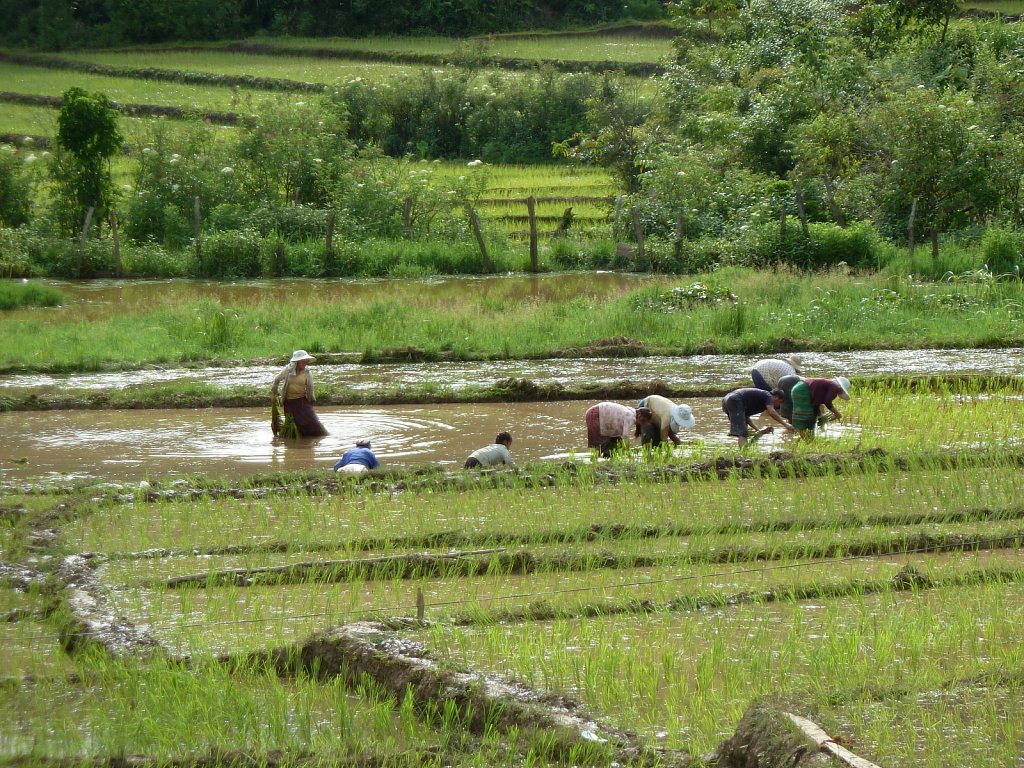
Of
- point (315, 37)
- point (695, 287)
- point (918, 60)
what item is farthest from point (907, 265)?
point (315, 37)

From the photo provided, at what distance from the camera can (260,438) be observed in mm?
12141

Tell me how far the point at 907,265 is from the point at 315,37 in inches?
1466

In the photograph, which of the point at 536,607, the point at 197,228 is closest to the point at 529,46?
the point at 197,228

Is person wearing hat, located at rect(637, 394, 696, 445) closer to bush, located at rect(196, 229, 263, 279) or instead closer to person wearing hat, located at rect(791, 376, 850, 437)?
person wearing hat, located at rect(791, 376, 850, 437)

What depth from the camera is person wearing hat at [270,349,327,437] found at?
11.6 meters

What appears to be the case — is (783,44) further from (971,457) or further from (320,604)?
(320,604)

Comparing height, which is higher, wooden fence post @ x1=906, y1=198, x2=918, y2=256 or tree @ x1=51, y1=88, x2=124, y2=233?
tree @ x1=51, y1=88, x2=124, y2=233

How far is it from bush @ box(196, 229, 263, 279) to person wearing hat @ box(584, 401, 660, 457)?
15638mm

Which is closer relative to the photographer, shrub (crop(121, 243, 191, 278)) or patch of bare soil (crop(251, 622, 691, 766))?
patch of bare soil (crop(251, 622, 691, 766))

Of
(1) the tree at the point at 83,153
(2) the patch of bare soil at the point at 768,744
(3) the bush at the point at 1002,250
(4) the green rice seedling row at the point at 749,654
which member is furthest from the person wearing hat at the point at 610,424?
(1) the tree at the point at 83,153

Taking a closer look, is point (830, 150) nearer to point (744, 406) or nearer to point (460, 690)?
point (744, 406)

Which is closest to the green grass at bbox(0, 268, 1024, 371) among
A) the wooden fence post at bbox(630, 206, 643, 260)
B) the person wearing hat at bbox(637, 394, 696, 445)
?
the person wearing hat at bbox(637, 394, 696, 445)

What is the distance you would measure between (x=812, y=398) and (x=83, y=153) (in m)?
18.9

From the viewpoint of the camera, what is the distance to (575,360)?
16.1 meters
